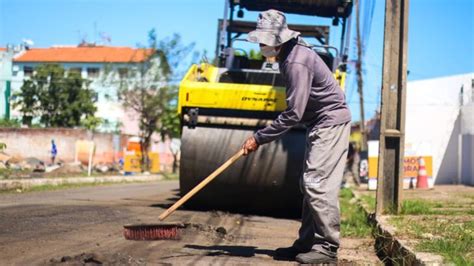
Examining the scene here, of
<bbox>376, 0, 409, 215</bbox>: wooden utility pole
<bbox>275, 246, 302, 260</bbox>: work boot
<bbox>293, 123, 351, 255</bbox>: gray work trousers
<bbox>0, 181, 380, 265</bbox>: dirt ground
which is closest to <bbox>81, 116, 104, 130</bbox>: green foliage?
<bbox>0, 181, 380, 265</bbox>: dirt ground

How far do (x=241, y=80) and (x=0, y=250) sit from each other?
4.90 metres

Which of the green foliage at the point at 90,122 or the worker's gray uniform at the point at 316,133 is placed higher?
the green foliage at the point at 90,122

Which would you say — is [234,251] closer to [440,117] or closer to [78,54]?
[440,117]

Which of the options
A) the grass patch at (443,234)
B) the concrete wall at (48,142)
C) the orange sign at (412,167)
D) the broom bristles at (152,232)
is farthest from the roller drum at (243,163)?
the concrete wall at (48,142)

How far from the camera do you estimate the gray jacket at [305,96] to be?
4508 millimetres

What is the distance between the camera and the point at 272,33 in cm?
463

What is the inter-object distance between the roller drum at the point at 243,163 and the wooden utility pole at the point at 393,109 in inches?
41.4

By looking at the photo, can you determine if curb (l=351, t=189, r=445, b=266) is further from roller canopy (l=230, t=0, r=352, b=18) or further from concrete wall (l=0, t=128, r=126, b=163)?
concrete wall (l=0, t=128, r=126, b=163)

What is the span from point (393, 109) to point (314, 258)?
334 centimetres

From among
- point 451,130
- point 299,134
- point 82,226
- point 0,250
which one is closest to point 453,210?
point 299,134

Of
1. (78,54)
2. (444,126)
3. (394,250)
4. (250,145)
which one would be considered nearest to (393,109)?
(394,250)

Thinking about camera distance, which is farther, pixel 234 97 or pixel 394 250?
pixel 234 97

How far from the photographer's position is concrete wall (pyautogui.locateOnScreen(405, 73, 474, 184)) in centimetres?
1947

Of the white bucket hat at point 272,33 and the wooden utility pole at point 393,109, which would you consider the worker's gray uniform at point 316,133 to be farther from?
the wooden utility pole at point 393,109
